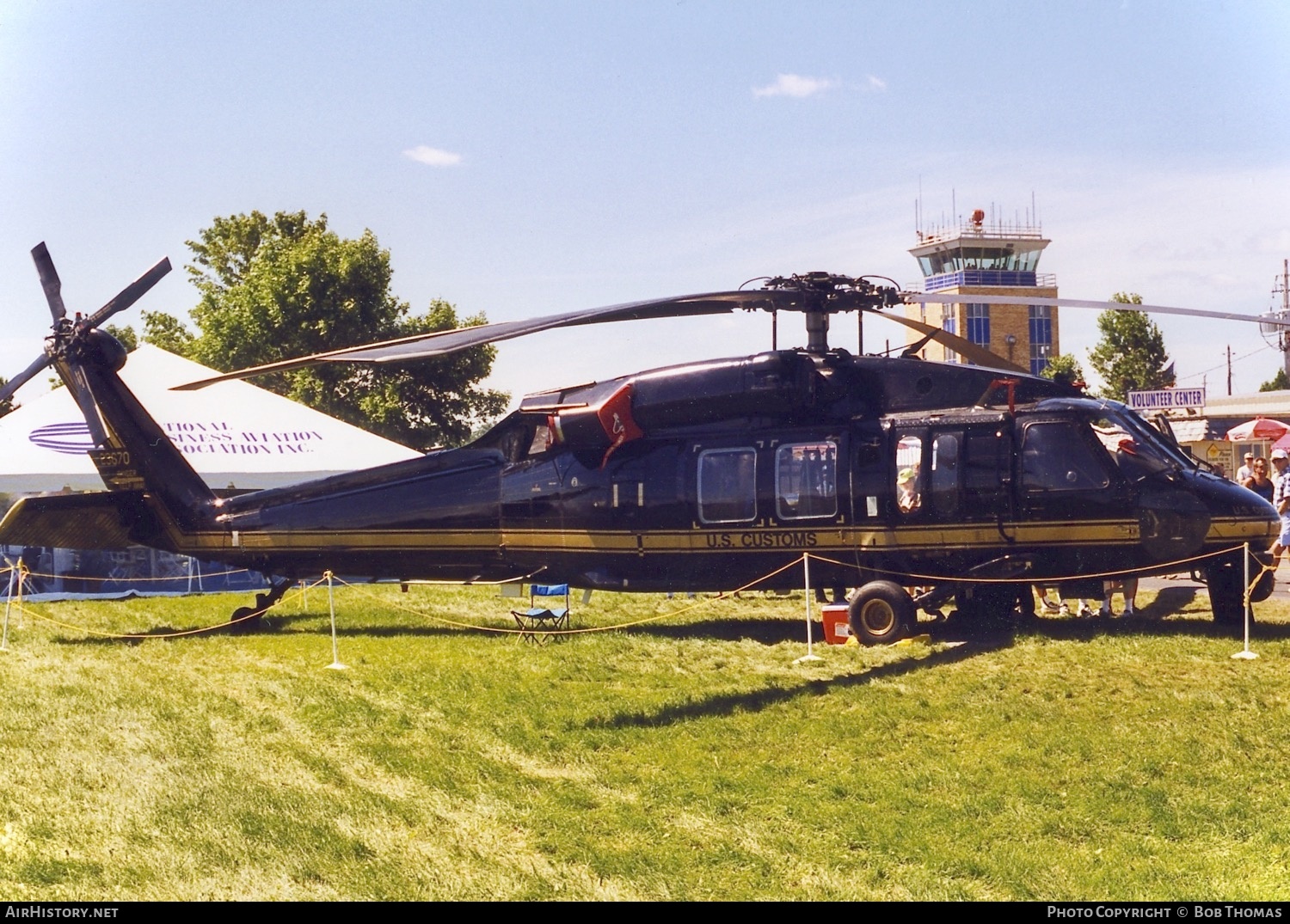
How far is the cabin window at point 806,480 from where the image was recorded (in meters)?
14.5

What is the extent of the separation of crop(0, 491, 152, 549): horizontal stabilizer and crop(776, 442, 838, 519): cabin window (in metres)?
9.22

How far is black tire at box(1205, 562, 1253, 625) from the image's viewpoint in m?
13.8

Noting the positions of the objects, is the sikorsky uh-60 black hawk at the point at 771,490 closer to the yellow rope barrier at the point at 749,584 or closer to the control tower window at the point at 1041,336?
the yellow rope barrier at the point at 749,584

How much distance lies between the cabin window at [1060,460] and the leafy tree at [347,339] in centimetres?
2977

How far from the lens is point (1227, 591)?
13930 mm

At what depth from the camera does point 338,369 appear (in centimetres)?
4188

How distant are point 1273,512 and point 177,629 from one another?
14.5 m

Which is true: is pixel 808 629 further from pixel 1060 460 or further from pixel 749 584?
pixel 1060 460

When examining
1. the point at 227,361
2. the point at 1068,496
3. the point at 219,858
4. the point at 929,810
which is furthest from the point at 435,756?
the point at 227,361

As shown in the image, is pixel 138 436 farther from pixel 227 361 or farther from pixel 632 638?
pixel 227 361

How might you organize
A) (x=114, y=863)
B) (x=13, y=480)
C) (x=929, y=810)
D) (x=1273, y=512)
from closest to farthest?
1. (x=114, y=863)
2. (x=929, y=810)
3. (x=1273, y=512)
4. (x=13, y=480)

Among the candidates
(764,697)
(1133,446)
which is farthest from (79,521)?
(1133,446)

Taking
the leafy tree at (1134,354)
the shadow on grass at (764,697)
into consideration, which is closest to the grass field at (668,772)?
the shadow on grass at (764,697)

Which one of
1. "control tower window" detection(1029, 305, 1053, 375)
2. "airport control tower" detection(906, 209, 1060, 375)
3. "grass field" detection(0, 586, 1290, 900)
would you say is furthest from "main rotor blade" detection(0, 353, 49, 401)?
"control tower window" detection(1029, 305, 1053, 375)
